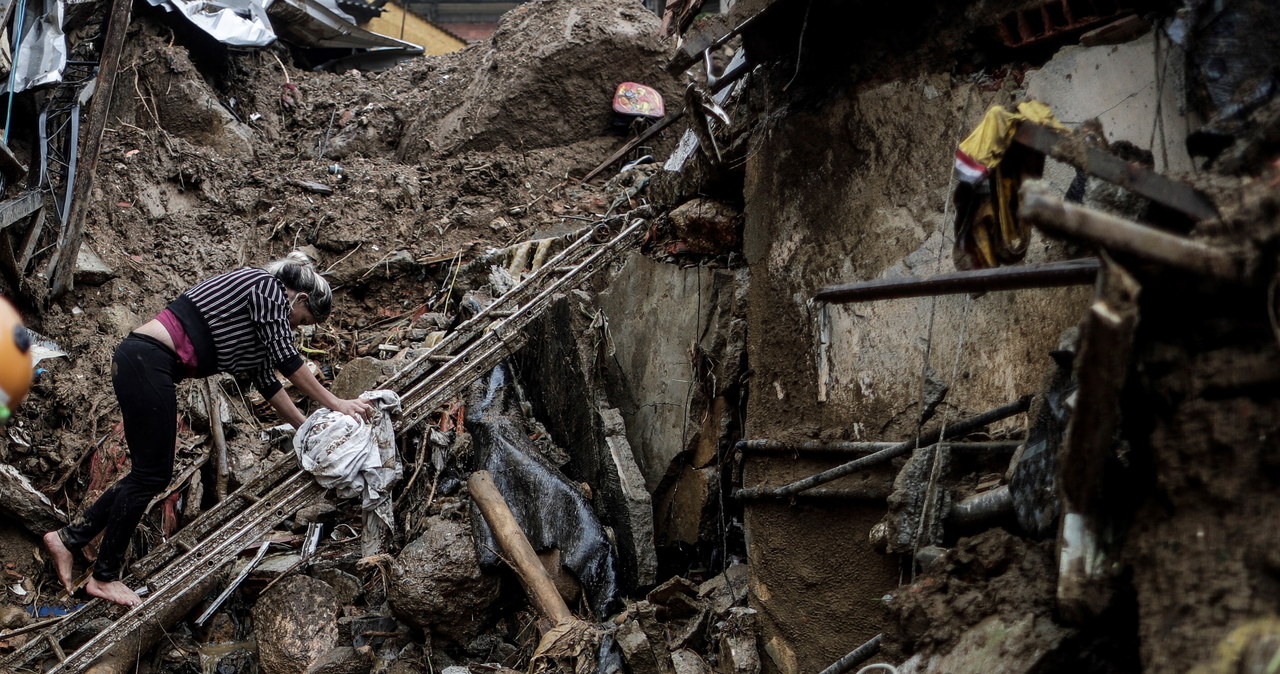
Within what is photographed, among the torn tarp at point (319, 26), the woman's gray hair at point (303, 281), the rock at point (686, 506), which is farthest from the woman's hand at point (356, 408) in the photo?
the torn tarp at point (319, 26)

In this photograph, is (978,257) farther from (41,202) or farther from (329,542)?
(41,202)

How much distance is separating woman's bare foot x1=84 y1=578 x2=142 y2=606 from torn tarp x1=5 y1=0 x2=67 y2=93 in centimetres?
372

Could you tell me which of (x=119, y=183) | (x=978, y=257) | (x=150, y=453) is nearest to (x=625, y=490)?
(x=150, y=453)

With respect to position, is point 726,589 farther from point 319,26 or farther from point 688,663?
point 319,26

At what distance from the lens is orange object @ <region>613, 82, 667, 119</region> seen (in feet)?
31.9

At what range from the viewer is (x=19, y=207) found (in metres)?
6.09

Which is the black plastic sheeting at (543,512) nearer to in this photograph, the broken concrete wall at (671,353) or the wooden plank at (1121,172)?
the broken concrete wall at (671,353)

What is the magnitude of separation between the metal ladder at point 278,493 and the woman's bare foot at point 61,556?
6.9 inches

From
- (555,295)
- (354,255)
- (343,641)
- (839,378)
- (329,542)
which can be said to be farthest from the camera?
(354,255)

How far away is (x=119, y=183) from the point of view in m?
8.16

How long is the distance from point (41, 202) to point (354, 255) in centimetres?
240

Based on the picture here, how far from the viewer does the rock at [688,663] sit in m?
4.21

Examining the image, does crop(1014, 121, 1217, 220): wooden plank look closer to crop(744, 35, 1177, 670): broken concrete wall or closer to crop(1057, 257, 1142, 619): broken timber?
crop(1057, 257, 1142, 619): broken timber

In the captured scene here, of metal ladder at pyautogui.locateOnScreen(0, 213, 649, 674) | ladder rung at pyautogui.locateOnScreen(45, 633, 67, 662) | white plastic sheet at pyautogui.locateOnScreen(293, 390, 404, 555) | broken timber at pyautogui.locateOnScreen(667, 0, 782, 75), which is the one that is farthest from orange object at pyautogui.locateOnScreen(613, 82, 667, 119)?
ladder rung at pyautogui.locateOnScreen(45, 633, 67, 662)
